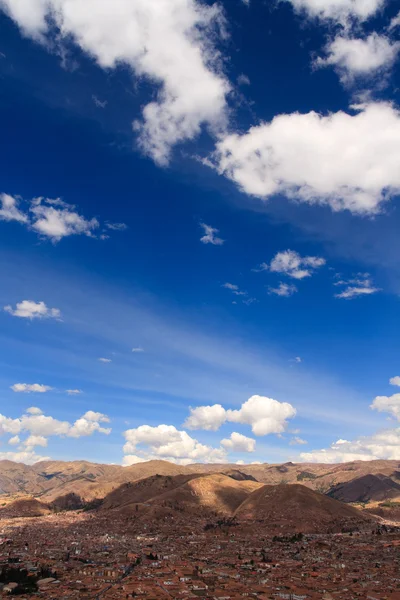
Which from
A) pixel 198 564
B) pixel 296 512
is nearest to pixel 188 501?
pixel 296 512

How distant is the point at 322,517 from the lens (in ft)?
474

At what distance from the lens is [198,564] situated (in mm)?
77500

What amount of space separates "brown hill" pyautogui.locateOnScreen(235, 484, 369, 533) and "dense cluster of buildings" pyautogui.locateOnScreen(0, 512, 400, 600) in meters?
13.5

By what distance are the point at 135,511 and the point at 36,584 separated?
111535mm

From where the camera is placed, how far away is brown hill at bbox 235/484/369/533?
136 m

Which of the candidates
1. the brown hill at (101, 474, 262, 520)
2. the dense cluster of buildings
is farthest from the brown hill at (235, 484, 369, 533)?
the dense cluster of buildings

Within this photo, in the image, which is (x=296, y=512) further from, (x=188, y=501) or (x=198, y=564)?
(x=198, y=564)

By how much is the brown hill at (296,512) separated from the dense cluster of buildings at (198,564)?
13465 mm

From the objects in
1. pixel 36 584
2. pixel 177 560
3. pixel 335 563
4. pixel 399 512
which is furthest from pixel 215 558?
pixel 399 512

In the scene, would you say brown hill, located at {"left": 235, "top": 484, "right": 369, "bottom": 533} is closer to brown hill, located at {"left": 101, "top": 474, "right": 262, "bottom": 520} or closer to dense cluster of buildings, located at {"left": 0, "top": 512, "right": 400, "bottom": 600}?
brown hill, located at {"left": 101, "top": 474, "right": 262, "bottom": 520}

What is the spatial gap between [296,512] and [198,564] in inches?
3193

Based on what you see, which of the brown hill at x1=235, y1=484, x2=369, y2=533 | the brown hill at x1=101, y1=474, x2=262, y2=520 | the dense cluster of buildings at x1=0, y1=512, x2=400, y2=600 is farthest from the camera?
the brown hill at x1=101, y1=474, x2=262, y2=520

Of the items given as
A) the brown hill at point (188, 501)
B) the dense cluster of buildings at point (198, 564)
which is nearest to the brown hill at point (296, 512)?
the brown hill at point (188, 501)

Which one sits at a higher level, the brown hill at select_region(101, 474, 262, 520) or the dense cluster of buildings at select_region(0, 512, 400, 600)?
the brown hill at select_region(101, 474, 262, 520)
